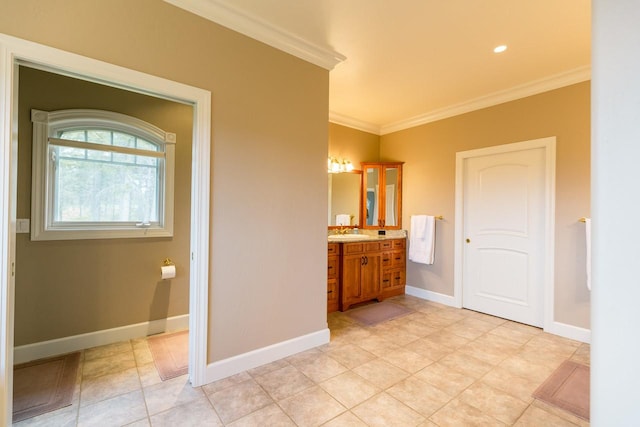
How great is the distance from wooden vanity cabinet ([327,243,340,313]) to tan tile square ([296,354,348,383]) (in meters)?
1.06

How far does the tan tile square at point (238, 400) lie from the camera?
1715 millimetres

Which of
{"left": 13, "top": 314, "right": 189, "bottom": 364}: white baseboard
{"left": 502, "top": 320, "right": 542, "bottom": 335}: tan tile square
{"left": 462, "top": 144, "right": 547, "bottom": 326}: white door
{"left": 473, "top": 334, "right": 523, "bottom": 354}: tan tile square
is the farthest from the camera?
{"left": 462, "top": 144, "right": 547, "bottom": 326}: white door

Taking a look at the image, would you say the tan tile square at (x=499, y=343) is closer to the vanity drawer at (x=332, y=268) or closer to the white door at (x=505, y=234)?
the white door at (x=505, y=234)

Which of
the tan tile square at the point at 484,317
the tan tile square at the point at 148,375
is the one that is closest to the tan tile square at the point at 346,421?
the tan tile square at the point at 148,375

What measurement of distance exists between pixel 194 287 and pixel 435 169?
11.2ft

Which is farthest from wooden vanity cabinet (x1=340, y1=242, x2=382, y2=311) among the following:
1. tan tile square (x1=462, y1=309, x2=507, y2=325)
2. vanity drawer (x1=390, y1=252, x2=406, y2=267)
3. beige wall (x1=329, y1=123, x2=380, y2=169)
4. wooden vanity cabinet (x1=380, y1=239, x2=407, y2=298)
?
beige wall (x1=329, y1=123, x2=380, y2=169)

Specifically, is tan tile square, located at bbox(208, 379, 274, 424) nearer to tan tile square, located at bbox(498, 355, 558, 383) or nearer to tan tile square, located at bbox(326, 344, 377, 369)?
tan tile square, located at bbox(326, 344, 377, 369)

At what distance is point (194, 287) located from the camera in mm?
1963

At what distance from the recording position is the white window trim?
2.28 meters

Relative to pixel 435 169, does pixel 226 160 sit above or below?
below

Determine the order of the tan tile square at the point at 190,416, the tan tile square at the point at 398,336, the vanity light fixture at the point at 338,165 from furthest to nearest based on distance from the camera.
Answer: the vanity light fixture at the point at 338,165, the tan tile square at the point at 398,336, the tan tile square at the point at 190,416

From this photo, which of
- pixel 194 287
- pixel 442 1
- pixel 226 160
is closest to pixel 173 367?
pixel 194 287

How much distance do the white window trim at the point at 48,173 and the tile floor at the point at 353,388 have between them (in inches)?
40.1

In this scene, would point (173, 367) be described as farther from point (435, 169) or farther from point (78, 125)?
point (435, 169)
